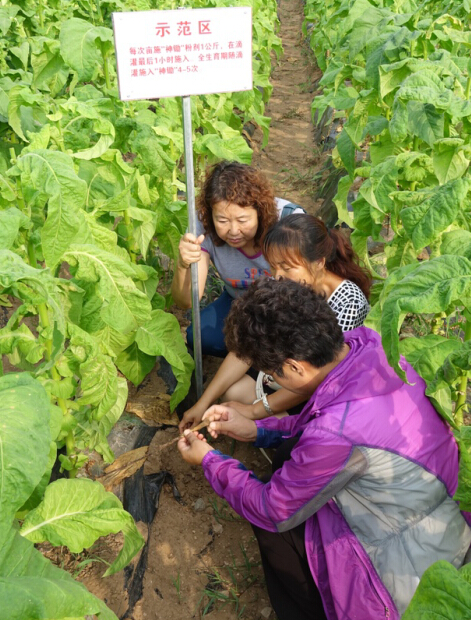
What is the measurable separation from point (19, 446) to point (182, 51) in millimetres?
1694

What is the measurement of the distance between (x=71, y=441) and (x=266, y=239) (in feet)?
3.62

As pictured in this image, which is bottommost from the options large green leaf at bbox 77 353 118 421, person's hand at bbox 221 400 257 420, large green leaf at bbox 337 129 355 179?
person's hand at bbox 221 400 257 420

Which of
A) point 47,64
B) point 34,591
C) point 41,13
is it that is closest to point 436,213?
point 34,591

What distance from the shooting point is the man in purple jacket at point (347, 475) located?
1.94 meters

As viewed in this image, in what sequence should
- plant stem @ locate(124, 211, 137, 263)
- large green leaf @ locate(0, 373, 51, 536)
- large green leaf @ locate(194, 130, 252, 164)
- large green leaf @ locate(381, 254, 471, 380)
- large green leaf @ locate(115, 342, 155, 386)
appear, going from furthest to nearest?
1. large green leaf @ locate(194, 130, 252, 164)
2. large green leaf @ locate(115, 342, 155, 386)
3. plant stem @ locate(124, 211, 137, 263)
4. large green leaf @ locate(381, 254, 471, 380)
5. large green leaf @ locate(0, 373, 51, 536)

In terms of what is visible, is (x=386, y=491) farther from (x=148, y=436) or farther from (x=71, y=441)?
(x=148, y=436)

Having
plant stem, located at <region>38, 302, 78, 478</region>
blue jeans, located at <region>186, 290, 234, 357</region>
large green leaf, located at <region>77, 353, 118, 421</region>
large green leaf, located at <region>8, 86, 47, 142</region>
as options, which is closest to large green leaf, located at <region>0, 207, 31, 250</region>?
plant stem, located at <region>38, 302, 78, 478</region>

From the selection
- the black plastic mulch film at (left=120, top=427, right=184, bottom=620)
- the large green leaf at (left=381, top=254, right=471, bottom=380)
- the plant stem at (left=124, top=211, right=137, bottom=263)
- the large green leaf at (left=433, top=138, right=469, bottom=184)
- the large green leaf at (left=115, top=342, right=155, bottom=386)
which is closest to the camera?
the large green leaf at (left=381, top=254, right=471, bottom=380)

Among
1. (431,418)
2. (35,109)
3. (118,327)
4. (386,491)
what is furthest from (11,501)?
(35,109)

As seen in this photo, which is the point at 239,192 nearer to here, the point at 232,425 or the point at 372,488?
the point at 232,425

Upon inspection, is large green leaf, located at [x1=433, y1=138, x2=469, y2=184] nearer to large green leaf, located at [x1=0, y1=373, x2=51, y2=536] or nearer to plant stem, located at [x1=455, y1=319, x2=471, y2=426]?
plant stem, located at [x1=455, y1=319, x2=471, y2=426]

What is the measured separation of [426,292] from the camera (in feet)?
5.08

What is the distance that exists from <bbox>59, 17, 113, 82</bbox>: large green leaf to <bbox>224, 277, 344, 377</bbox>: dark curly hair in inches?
52.6

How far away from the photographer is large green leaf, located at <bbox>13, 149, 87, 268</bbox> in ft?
5.99
